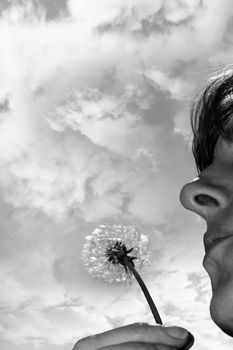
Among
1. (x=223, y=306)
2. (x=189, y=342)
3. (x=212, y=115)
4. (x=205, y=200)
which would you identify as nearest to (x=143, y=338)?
(x=189, y=342)

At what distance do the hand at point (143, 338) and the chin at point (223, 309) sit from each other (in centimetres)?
17

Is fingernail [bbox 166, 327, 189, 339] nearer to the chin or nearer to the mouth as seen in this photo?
the chin

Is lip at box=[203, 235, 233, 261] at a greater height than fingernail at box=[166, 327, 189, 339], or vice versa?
lip at box=[203, 235, 233, 261]

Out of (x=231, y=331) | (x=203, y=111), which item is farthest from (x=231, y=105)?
(x=231, y=331)

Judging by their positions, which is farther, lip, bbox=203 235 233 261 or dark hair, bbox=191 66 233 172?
dark hair, bbox=191 66 233 172

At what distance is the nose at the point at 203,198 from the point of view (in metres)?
1.64

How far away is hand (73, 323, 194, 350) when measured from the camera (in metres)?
1.32

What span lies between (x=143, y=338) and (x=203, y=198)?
617 millimetres

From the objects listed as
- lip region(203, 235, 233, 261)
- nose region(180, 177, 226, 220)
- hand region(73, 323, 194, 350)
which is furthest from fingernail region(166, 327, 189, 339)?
nose region(180, 177, 226, 220)

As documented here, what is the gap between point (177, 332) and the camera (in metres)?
1.32

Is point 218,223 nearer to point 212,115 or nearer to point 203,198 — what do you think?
point 203,198

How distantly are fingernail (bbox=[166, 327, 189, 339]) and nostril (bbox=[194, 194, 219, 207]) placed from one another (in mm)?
529

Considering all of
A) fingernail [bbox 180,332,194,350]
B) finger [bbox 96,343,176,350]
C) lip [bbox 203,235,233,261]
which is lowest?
fingernail [bbox 180,332,194,350]

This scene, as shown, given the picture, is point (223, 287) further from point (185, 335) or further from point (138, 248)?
point (138, 248)
